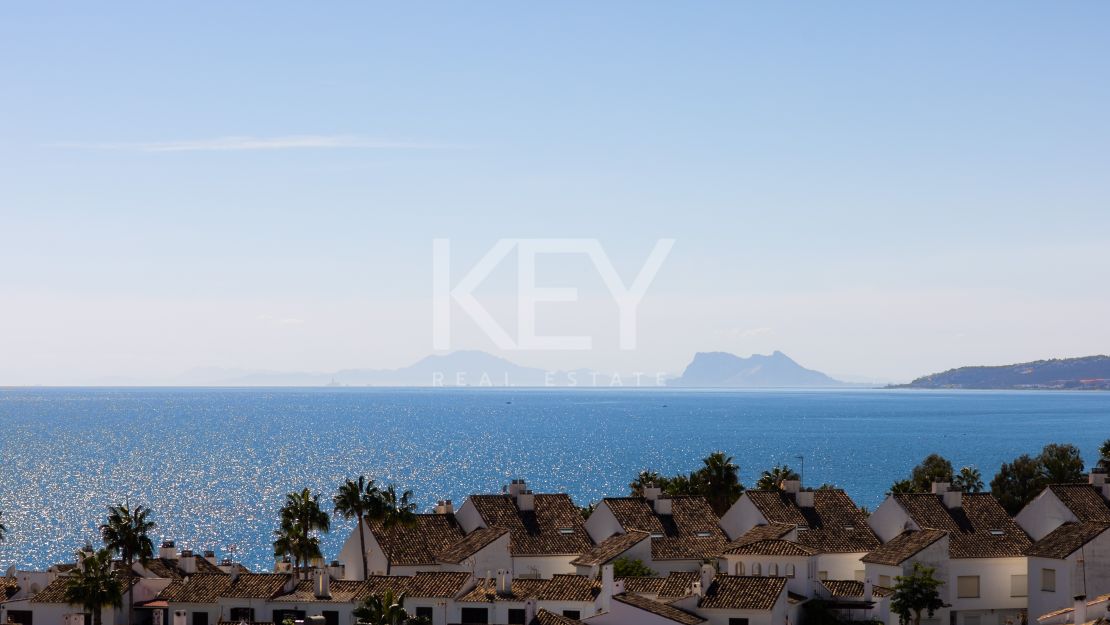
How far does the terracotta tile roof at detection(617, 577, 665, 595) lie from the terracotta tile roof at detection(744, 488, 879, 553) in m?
16.9

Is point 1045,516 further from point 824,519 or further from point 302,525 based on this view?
point 302,525

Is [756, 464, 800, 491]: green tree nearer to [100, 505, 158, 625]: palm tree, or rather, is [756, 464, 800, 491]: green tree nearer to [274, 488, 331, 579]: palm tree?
[274, 488, 331, 579]: palm tree

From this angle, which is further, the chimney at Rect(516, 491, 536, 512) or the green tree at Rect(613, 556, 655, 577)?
the chimney at Rect(516, 491, 536, 512)

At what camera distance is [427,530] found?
90.2 metres

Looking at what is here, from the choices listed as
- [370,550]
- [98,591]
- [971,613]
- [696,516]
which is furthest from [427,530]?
[971,613]

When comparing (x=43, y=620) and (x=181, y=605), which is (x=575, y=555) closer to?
(x=181, y=605)

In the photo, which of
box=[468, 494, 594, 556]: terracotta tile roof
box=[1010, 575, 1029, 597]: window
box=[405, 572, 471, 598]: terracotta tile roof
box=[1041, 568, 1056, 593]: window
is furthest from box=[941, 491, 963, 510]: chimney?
box=[405, 572, 471, 598]: terracotta tile roof

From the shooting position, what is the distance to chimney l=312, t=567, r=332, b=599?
75.9m

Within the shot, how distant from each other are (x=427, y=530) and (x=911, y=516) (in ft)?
89.1

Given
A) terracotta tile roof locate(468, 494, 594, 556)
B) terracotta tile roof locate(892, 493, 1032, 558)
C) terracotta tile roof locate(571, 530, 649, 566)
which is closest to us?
terracotta tile roof locate(571, 530, 649, 566)

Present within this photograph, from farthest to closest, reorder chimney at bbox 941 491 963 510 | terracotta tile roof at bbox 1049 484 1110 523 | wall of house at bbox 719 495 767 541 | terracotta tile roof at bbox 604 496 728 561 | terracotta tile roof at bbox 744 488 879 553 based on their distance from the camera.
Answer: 1. wall of house at bbox 719 495 767 541
2. chimney at bbox 941 491 963 510
3. terracotta tile roof at bbox 744 488 879 553
4. terracotta tile roof at bbox 1049 484 1110 523
5. terracotta tile roof at bbox 604 496 728 561

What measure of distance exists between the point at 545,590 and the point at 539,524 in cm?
1604

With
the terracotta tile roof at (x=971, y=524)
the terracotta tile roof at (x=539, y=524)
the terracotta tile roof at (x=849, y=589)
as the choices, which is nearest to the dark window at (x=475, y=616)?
the terracotta tile roof at (x=539, y=524)

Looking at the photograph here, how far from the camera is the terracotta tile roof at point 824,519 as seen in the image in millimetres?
Answer: 92125
